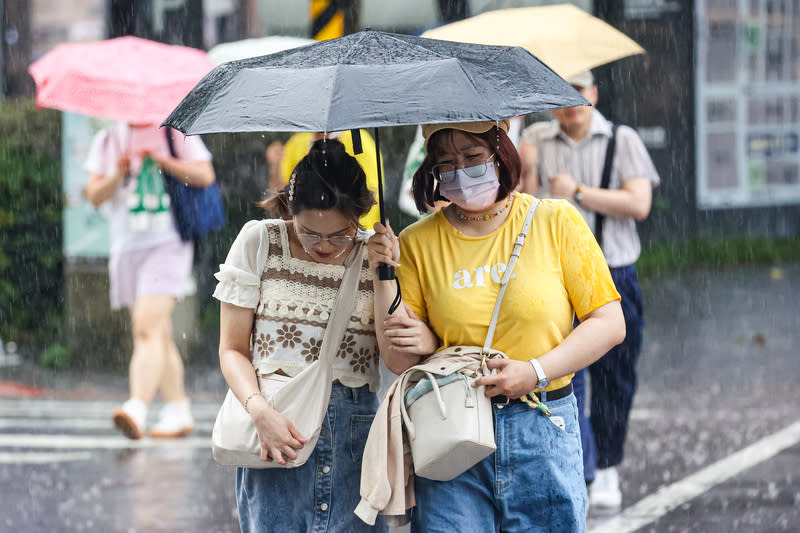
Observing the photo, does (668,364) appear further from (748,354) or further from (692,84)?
(692,84)

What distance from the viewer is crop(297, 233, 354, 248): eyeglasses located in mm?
3451

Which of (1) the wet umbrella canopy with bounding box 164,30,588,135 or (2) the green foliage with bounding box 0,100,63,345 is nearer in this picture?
(1) the wet umbrella canopy with bounding box 164,30,588,135

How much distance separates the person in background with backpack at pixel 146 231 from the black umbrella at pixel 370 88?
416 cm

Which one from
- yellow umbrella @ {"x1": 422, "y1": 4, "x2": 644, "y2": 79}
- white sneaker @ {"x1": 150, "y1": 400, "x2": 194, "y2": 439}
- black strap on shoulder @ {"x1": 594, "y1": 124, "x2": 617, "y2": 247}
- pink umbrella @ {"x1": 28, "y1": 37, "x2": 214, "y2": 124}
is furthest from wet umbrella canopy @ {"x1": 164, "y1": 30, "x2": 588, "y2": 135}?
white sneaker @ {"x1": 150, "y1": 400, "x2": 194, "y2": 439}

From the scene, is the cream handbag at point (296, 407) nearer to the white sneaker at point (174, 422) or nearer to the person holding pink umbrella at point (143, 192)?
the person holding pink umbrella at point (143, 192)

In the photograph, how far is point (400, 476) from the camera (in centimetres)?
327

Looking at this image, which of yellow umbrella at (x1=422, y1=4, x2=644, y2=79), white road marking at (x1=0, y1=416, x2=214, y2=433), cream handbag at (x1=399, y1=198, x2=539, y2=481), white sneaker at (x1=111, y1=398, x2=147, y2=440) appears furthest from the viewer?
white road marking at (x1=0, y1=416, x2=214, y2=433)

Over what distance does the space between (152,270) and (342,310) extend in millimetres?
4526

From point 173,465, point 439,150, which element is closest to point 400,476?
point 439,150

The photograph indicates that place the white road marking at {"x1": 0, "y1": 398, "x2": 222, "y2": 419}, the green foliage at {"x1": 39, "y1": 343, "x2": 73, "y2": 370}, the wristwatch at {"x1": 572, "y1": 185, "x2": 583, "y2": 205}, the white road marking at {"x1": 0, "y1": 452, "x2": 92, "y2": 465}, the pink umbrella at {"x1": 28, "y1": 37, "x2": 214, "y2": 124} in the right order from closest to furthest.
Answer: the wristwatch at {"x1": 572, "y1": 185, "x2": 583, "y2": 205} < the pink umbrella at {"x1": 28, "y1": 37, "x2": 214, "y2": 124} < the white road marking at {"x1": 0, "y1": 452, "x2": 92, "y2": 465} < the white road marking at {"x1": 0, "y1": 398, "x2": 222, "y2": 419} < the green foliage at {"x1": 39, "y1": 343, "x2": 73, "y2": 370}

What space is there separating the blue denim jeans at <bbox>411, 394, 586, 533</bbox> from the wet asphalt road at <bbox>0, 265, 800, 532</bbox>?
2.45 metres

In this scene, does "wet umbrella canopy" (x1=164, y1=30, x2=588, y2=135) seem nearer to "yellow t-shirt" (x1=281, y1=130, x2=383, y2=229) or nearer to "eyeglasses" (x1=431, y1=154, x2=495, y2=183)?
"eyeglasses" (x1=431, y1=154, x2=495, y2=183)

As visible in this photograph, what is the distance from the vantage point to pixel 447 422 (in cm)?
321

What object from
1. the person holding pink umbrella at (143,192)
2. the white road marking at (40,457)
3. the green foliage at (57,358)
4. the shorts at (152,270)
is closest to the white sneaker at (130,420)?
the person holding pink umbrella at (143,192)
